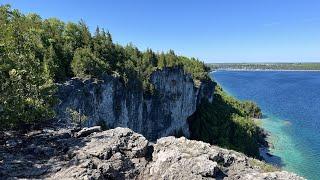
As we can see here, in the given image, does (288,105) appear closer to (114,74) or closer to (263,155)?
(263,155)

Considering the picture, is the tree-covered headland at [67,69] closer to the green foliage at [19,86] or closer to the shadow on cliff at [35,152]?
the green foliage at [19,86]

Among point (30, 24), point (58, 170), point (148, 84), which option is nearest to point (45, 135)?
point (58, 170)

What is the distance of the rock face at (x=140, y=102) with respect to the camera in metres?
48.2

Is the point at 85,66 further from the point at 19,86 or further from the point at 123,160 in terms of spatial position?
the point at 123,160

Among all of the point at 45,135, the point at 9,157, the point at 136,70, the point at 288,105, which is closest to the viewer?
the point at 9,157

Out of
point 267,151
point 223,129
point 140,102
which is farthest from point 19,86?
point 223,129

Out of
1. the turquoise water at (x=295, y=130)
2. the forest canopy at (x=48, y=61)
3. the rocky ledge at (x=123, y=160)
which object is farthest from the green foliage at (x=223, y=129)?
the rocky ledge at (x=123, y=160)

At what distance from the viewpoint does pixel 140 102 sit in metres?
72.1

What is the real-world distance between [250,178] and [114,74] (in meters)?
44.5

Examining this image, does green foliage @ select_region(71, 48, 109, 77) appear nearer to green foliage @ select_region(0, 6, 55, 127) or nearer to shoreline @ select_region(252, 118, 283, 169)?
green foliage @ select_region(0, 6, 55, 127)

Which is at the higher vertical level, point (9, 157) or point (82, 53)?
point (82, 53)

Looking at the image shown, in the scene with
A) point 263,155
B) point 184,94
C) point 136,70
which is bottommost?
point 263,155

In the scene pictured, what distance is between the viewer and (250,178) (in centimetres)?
1678

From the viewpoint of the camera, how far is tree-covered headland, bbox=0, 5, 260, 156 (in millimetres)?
23516
